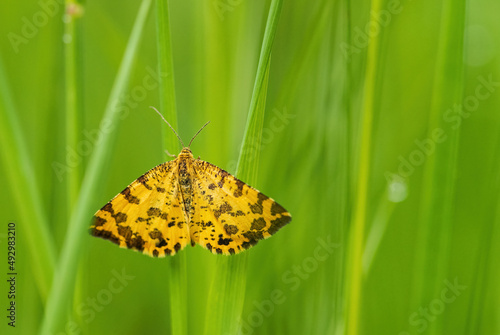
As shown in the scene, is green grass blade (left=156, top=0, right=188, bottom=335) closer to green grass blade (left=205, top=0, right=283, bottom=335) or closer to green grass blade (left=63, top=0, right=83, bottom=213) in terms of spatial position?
green grass blade (left=205, top=0, right=283, bottom=335)

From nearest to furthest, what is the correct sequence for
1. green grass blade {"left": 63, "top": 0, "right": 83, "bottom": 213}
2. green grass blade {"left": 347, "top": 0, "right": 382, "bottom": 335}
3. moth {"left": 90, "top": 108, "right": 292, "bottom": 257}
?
green grass blade {"left": 347, "top": 0, "right": 382, "bottom": 335} < green grass blade {"left": 63, "top": 0, "right": 83, "bottom": 213} < moth {"left": 90, "top": 108, "right": 292, "bottom": 257}

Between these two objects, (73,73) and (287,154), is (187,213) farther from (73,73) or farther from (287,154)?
(73,73)

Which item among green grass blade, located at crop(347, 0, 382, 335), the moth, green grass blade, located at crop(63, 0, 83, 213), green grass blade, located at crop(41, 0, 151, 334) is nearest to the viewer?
green grass blade, located at crop(41, 0, 151, 334)

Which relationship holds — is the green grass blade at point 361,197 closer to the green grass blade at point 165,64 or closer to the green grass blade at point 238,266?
the green grass blade at point 238,266

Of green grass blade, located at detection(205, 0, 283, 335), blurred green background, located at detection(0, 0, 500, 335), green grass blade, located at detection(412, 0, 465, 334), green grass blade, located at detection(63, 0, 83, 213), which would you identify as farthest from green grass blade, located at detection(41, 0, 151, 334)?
green grass blade, located at detection(412, 0, 465, 334)

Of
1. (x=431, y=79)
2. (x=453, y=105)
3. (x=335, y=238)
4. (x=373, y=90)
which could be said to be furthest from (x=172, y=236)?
(x=431, y=79)

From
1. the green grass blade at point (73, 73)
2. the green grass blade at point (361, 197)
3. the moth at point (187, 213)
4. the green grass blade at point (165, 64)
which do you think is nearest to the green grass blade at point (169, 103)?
the green grass blade at point (165, 64)

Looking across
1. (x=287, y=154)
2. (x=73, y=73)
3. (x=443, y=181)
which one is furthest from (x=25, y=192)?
(x=443, y=181)
